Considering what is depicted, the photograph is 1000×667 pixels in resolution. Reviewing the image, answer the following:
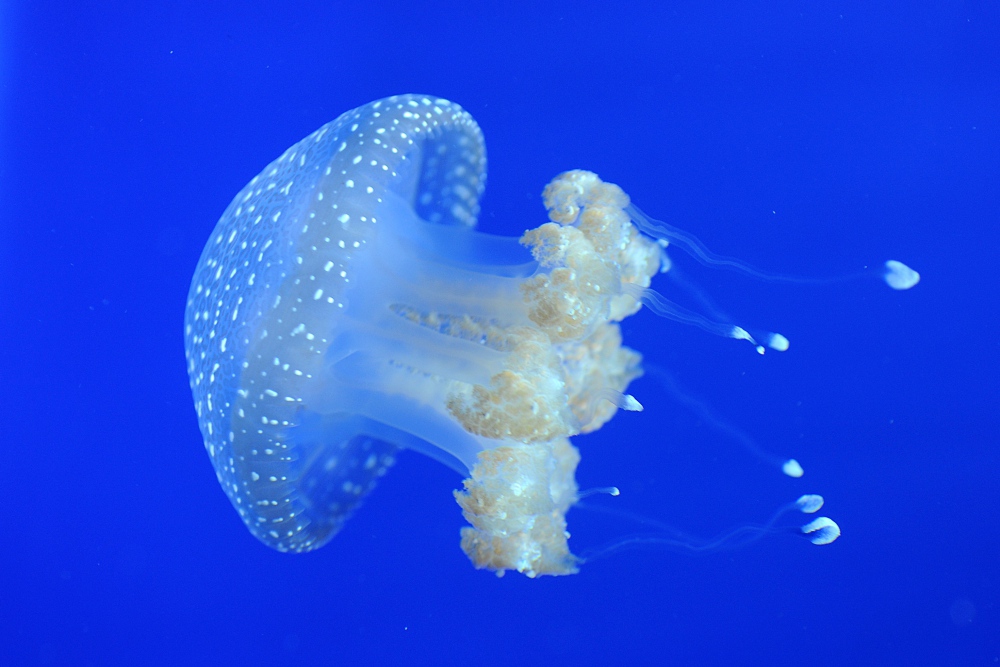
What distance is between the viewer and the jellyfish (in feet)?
7.73

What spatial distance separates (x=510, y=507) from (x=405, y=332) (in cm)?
77

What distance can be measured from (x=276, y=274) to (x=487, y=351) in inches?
31.9

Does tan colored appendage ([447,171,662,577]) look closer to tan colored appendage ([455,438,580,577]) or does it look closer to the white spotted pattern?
tan colored appendage ([455,438,580,577])

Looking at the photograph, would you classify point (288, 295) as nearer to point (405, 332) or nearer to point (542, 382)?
point (405, 332)

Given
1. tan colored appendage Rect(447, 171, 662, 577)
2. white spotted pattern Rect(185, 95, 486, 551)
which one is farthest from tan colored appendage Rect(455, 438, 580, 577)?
white spotted pattern Rect(185, 95, 486, 551)

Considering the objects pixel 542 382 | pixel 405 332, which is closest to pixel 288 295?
pixel 405 332

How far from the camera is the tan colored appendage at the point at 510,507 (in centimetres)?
254

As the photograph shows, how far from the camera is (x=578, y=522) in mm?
4184

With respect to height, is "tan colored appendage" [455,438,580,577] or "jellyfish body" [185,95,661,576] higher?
"jellyfish body" [185,95,661,576]

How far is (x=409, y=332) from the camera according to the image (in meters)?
2.65

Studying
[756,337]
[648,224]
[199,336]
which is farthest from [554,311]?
[199,336]

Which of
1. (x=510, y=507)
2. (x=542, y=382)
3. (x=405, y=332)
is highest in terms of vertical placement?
(x=405, y=332)

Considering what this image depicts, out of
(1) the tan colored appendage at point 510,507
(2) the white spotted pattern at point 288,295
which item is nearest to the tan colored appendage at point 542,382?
(1) the tan colored appendage at point 510,507

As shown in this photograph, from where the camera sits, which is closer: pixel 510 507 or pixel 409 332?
pixel 510 507
